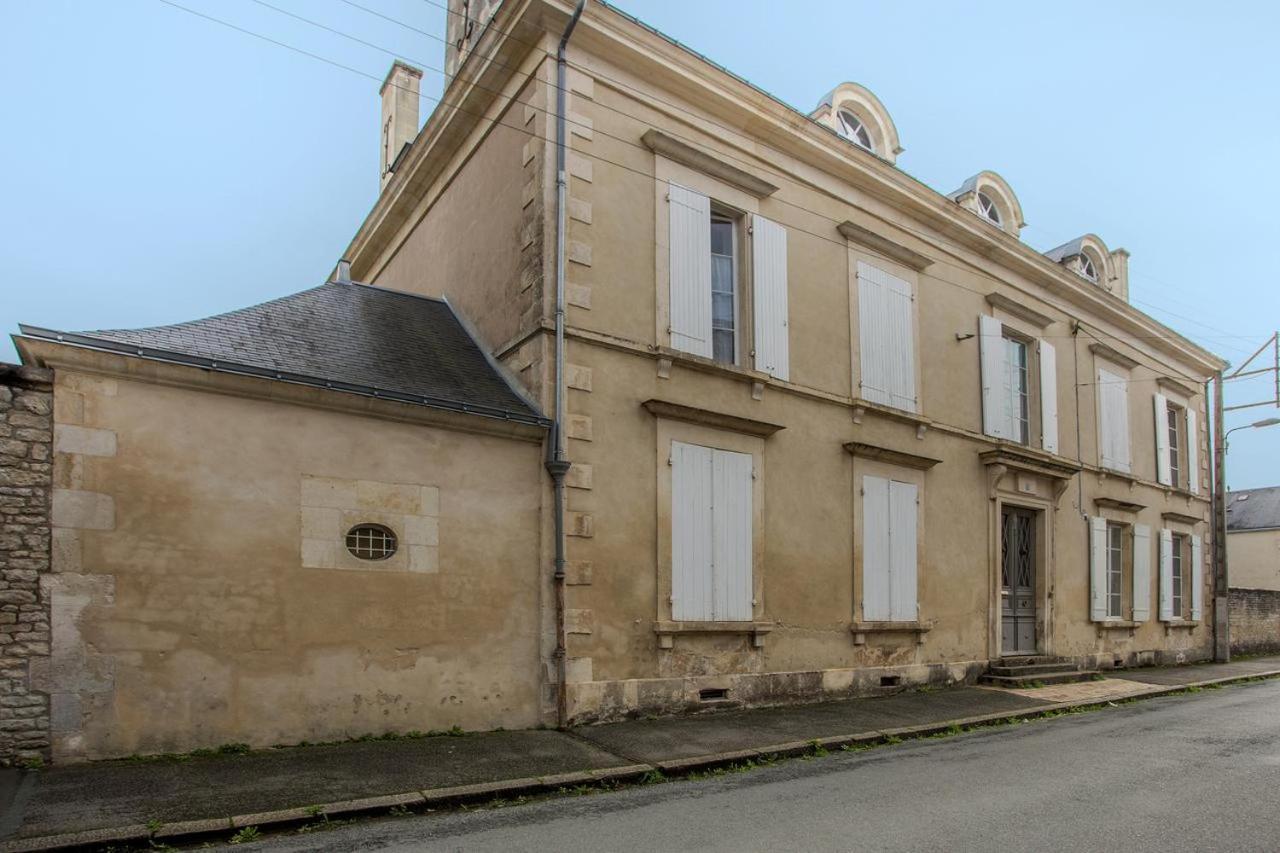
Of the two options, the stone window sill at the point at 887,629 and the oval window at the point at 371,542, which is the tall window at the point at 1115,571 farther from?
the oval window at the point at 371,542

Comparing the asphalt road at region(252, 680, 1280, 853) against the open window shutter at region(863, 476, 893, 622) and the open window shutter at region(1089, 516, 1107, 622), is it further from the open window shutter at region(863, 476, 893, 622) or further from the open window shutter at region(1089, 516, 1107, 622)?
the open window shutter at region(1089, 516, 1107, 622)

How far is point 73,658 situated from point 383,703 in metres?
2.20

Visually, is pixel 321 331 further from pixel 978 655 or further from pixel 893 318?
pixel 978 655

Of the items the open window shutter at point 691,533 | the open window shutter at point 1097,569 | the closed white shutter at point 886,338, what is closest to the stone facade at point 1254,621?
the open window shutter at point 1097,569

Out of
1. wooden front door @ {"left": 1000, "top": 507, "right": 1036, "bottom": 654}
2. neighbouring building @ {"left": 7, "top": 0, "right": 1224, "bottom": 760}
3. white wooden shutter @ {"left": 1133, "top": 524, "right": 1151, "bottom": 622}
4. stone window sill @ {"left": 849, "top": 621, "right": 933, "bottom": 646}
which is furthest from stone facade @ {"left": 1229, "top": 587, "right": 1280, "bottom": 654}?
stone window sill @ {"left": 849, "top": 621, "right": 933, "bottom": 646}

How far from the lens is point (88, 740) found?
5.96 meters

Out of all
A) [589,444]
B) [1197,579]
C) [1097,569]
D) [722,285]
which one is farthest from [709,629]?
[1197,579]

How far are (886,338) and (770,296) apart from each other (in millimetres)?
2244

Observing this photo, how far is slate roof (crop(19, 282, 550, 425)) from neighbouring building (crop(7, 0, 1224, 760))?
48 millimetres

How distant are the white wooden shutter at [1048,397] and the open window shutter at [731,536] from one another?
6877mm

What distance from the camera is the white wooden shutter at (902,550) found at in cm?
1127

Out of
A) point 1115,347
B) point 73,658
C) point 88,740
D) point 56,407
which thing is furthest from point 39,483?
point 1115,347

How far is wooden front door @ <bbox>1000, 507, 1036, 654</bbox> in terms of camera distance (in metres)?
13.3

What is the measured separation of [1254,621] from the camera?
19.6m
